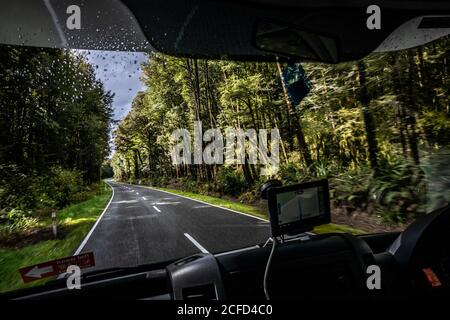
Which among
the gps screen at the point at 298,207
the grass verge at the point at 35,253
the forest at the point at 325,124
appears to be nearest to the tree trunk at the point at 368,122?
the forest at the point at 325,124

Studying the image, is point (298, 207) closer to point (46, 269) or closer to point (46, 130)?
point (46, 269)

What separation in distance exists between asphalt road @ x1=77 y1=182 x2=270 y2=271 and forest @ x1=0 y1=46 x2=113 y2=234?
2.28ft

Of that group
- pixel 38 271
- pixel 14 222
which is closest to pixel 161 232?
pixel 14 222

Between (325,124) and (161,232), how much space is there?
3.57 metres

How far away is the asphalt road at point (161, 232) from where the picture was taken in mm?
3350

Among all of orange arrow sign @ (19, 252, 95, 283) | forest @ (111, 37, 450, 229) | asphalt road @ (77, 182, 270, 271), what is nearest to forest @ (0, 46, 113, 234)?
forest @ (111, 37, 450, 229)

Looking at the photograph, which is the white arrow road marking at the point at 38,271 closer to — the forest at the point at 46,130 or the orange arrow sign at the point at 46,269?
the orange arrow sign at the point at 46,269

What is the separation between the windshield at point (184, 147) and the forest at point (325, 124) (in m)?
0.03

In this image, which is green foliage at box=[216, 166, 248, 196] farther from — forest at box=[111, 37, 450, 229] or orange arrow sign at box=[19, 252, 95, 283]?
orange arrow sign at box=[19, 252, 95, 283]

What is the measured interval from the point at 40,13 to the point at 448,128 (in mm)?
7093

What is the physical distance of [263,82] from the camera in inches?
181

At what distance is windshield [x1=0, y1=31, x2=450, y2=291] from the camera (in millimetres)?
2479

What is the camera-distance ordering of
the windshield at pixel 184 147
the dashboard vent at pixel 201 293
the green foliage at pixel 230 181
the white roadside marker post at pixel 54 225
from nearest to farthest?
the dashboard vent at pixel 201 293
the windshield at pixel 184 147
the white roadside marker post at pixel 54 225
the green foliage at pixel 230 181
